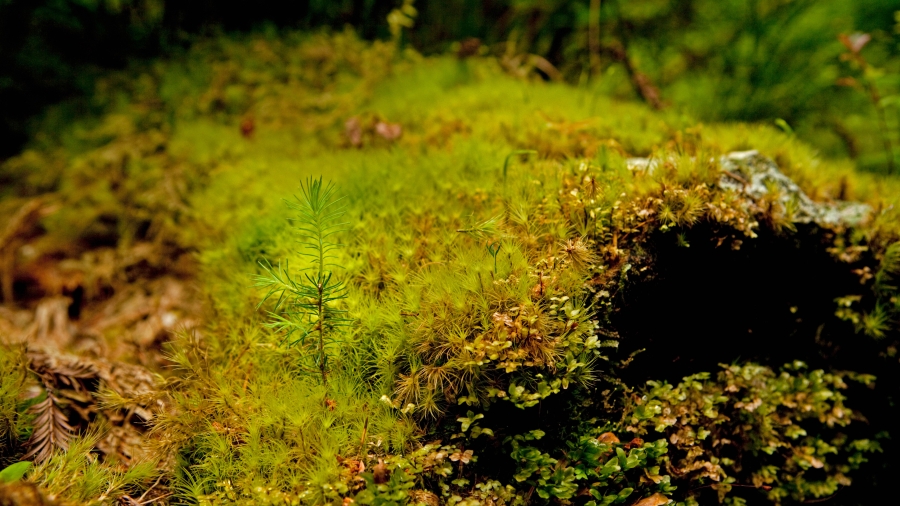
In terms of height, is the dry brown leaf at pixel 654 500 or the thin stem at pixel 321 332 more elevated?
the thin stem at pixel 321 332

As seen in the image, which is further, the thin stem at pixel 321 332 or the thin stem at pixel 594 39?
the thin stem at pixel 594 39

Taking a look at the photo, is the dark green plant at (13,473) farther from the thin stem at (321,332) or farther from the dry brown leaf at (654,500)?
the dry brown leaf at (654,500)

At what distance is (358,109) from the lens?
15.4 feet

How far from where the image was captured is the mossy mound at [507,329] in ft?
6.69

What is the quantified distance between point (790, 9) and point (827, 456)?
416cm

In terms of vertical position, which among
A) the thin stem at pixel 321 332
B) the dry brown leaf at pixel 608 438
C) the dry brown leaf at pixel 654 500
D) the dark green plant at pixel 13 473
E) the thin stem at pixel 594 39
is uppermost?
the thin stem at pixel 594 39

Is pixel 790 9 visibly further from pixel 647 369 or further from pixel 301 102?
pixel 301 102

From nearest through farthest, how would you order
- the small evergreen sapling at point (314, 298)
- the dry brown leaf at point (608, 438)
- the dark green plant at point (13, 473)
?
the dark green plant at point (13, 473)
the small evergreen sapling at point (314, 298)
the dry brown leaf at point (608, 438)

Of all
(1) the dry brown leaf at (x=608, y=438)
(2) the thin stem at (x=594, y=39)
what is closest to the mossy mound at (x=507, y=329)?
(1) the dry brown leaf at (x=608, y=438)

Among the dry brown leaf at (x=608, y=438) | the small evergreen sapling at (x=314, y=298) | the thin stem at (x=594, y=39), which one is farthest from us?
the thin stem at (x=594, y=39)

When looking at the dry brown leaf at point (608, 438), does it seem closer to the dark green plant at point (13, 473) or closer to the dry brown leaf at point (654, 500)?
the dry brown leaf at point (654, 500)

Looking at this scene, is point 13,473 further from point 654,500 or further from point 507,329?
point 654,500

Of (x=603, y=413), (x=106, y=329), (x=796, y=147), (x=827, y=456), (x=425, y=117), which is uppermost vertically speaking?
(x=796, y=147)

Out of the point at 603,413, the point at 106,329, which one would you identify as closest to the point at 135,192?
the point at 106,329
